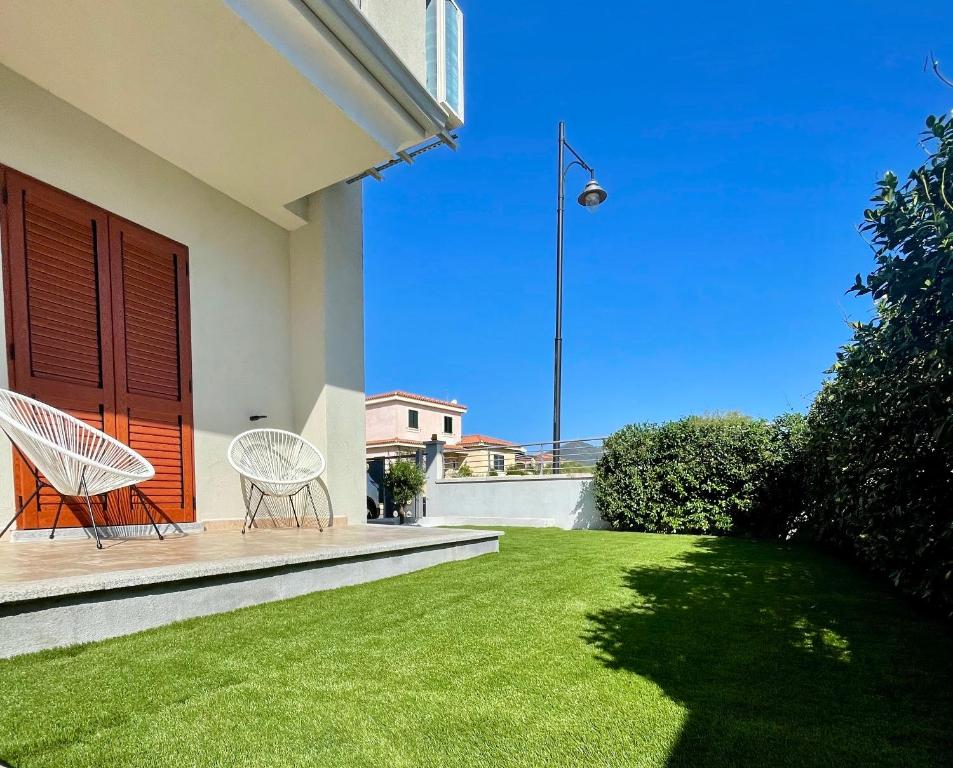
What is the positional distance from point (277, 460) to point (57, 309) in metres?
2.30

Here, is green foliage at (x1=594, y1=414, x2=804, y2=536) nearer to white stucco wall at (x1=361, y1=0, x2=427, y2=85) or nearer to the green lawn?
the green lawn

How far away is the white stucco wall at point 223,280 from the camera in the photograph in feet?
12.9

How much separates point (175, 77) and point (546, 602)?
14.8 feet

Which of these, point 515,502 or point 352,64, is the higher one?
point 352,64

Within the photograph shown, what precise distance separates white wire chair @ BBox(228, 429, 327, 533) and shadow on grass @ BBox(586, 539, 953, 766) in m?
3.29

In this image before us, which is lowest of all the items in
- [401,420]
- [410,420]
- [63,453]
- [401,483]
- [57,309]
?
[410,420]

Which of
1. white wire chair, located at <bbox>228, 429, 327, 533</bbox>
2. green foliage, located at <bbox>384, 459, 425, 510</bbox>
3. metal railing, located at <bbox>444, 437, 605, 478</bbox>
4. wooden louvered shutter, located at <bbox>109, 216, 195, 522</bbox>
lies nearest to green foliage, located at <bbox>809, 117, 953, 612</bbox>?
white wire chair, located at <bbox>228, 429, 327, 533</bbox>

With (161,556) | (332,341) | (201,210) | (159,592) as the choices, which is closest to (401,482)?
(332,341)

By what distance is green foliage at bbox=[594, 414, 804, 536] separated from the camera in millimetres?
7422

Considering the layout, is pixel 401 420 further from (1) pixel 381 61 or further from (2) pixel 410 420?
(1) pixel 381 61

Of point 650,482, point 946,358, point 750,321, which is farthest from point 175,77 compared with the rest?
point 750,321

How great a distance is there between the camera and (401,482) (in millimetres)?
10148

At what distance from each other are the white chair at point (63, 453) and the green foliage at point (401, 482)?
623 centimetres

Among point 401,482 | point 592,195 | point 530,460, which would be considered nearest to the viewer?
point 592,195
